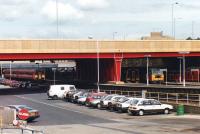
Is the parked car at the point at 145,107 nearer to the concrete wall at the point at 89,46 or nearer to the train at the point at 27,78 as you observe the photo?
the concrete wall at the point at 89,46

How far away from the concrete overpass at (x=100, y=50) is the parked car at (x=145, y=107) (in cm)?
3758

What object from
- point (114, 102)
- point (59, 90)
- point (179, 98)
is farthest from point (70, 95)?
point (179, 98)

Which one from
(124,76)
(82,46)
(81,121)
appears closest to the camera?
(81,121)

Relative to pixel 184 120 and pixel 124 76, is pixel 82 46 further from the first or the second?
pixel 184 120

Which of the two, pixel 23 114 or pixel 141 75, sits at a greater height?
pixel 141 75

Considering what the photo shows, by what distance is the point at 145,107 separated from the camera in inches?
1877

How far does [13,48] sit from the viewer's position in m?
82.1

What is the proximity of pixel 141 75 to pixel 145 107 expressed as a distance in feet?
200

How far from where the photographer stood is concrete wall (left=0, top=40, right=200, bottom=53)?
82.5 meters

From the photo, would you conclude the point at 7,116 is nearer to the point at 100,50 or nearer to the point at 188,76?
the point at 100,50

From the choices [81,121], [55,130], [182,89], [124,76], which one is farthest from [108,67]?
[55,130]

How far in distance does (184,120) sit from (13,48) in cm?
4452

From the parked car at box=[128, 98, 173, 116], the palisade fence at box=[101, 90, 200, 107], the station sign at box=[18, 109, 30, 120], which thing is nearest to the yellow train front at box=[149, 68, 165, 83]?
the palisade fence at box=[101, 90, 200, 107]

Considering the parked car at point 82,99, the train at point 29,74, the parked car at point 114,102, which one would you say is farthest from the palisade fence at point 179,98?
the train at point 29,74
